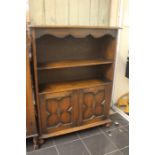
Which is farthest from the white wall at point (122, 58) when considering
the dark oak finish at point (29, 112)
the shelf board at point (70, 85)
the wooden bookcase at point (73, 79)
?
the dark oak finish at point (29, 112)

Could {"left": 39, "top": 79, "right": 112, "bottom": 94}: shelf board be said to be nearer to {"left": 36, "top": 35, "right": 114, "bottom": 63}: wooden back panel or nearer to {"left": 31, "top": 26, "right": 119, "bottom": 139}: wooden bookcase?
{"left": 31, "top": 26, "right": 119, "bottom": 139}: wooden bookcase

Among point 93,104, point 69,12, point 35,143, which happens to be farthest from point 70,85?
point 69,12

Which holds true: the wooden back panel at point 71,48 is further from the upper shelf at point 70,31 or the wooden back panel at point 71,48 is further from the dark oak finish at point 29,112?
the dark oak finish at point 29,112

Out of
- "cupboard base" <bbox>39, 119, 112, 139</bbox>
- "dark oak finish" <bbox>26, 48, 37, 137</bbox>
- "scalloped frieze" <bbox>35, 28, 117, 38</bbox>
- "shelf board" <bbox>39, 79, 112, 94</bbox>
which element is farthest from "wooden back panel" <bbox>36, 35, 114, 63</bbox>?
"cupboard base" <bbox>39, 119, 112, 139</bbox>

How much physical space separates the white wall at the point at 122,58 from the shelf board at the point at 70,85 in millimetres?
443

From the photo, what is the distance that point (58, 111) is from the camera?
68.7 inches

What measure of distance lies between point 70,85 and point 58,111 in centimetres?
32

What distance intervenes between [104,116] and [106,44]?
0.92 metres

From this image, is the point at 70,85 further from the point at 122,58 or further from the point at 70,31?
the point at 122,58
